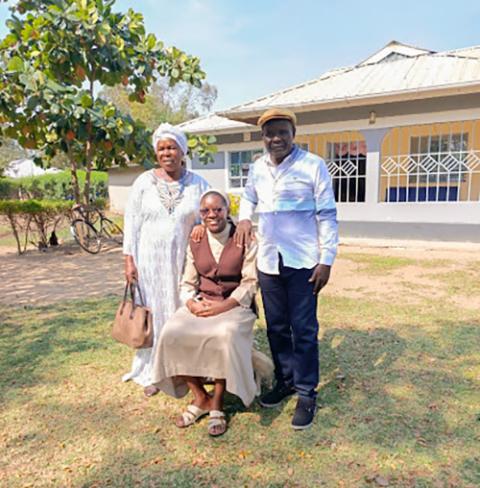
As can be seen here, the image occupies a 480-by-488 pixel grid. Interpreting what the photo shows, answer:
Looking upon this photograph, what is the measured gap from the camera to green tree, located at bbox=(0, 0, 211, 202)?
7.26 metres

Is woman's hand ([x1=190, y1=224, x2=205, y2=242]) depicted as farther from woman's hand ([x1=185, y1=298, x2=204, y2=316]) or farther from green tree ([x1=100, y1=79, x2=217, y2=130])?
green tree ([x1=100, y1=79, x2=217, y2=130])

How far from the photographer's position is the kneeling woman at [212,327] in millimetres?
2562

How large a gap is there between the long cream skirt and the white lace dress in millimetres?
365

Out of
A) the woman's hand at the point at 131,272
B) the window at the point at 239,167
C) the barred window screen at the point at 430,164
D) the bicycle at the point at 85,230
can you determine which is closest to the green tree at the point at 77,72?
the bicycle at the point at 85,230

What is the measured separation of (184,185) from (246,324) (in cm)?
104

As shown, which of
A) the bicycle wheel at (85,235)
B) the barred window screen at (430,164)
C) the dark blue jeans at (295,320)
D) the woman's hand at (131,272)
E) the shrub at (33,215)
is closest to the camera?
the dark blue jeans at (295,320)

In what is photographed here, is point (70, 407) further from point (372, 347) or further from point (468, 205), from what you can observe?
point (468, 205)

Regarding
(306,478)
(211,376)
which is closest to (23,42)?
(211,376)

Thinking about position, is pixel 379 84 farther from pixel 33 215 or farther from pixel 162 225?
pixel 33 215

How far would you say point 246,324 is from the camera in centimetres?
266

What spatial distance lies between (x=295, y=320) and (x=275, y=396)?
24.9 inches

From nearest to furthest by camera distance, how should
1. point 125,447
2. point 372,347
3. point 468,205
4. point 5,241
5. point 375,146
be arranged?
point 125,447 → point 372,347 → point 468,205 → point 375,146 → point 5,241

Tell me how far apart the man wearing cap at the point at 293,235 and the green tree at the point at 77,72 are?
5947mm

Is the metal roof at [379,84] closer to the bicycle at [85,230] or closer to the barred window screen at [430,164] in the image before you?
the barred window screen at [430,164]
